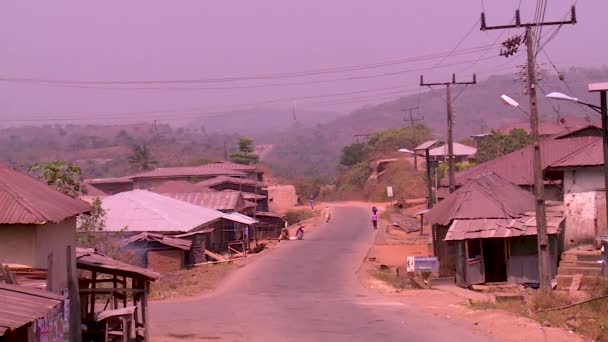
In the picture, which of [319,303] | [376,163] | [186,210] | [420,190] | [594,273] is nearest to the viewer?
[319,303]

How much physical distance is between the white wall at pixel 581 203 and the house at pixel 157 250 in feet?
57.3

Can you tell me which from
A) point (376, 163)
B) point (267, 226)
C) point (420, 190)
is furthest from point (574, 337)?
point (376, 163)

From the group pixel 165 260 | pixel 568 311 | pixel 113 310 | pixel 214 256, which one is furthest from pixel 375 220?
pixel 113 310

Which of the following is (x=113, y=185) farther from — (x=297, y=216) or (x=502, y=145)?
(x=502, y=145)

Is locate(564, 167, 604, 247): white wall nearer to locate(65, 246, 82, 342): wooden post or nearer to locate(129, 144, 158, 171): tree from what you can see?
locate(65, 246, 82, 342): wooden post

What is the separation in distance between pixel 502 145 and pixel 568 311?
5332cm

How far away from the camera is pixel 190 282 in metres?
37.7

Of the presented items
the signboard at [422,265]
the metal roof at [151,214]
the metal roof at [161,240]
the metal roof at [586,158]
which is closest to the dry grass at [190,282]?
the metal roof at [161,240]

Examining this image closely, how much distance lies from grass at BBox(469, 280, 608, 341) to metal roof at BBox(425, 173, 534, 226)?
21.7 feet

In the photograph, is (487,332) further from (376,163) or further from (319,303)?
(376,163)

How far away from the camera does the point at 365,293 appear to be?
33.7m

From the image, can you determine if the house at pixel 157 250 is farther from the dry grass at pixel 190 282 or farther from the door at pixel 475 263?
the door at pixel 475 263

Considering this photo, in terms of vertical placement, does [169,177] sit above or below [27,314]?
above

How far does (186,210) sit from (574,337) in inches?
1240
